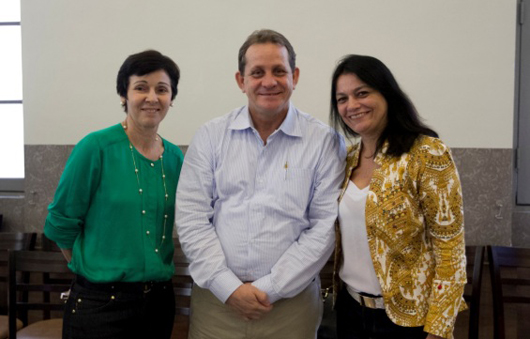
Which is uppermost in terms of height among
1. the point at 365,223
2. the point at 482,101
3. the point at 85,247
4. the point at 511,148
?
the point at 482,101

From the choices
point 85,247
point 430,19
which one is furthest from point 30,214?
point 430,19

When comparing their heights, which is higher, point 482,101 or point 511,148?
point 482,101

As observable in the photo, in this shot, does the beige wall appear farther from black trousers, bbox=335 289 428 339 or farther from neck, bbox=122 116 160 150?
black trousers, bbox=335 289 428 339

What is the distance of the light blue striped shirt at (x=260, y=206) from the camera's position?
1473 millimetres

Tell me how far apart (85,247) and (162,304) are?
1.17 feet

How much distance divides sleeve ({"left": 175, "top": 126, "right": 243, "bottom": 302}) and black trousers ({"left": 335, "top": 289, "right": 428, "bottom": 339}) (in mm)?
392

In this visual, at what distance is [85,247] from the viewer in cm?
157

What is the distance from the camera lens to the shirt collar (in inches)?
62.5

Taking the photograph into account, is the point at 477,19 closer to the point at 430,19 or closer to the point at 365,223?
the point at 430,19

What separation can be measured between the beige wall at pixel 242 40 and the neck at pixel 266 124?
3.70 feet

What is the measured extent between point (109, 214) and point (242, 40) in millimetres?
1610

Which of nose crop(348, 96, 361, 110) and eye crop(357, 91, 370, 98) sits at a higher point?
eye crop(357, 91, 370, 98)

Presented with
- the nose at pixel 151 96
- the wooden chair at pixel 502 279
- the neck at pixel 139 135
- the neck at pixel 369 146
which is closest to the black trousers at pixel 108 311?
the neck at pixel 139 135

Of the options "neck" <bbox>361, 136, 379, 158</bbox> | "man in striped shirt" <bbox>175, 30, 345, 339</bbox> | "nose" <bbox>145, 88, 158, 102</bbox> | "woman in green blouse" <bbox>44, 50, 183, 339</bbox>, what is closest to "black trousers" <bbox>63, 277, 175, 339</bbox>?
"woman in green blouse" <bbox>44, 50, 183, 339</bbox>
